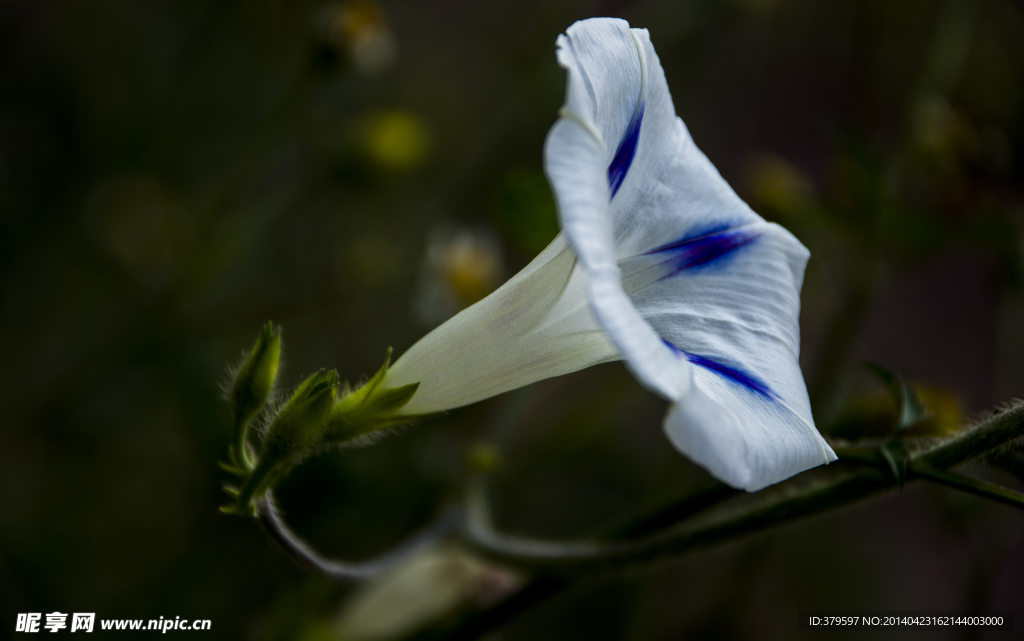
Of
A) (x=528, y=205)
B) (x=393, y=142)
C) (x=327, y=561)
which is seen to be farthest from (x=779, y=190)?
(x=327, y=561)

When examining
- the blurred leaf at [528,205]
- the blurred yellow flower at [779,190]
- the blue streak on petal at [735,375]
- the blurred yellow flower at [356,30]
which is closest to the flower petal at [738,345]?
the blue streak on petal at [735,375]

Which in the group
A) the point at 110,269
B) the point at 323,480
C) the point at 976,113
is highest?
the point at 976,113

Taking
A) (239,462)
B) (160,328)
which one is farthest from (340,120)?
(239,462)

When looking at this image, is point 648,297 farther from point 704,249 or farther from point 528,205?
point 528,205

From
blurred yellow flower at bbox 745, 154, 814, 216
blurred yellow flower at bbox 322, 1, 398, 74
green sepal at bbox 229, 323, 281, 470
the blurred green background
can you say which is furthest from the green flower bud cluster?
blurred yellow flower at bbox 745, 154, 814, 216

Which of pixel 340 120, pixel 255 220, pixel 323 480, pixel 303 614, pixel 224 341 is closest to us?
pixel 303 614

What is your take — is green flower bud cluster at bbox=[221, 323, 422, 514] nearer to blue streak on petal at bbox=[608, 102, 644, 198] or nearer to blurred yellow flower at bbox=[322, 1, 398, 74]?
blue streak on petal at bbox=[608, 102, 644, 198]

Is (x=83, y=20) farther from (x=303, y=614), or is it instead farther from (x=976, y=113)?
(x=976, y=113)
